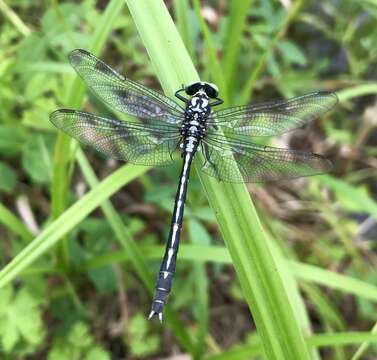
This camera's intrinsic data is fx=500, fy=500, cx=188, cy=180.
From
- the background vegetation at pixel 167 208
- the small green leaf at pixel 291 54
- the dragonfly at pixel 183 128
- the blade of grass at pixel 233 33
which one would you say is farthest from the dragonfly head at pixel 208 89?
the small green leaf at pixel 291 54

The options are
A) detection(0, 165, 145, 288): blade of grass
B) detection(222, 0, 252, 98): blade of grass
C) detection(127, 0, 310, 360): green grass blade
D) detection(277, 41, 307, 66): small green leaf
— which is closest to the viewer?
detection(127, 0, 310, 360): green grass blade

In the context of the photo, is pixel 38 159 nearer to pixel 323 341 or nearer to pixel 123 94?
pixel 123 94

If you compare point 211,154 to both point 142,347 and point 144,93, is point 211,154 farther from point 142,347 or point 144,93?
point 142,347

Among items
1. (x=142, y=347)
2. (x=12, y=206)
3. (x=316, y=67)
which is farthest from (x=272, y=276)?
(x=316, y=67)

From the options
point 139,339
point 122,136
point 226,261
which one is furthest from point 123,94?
point 139,339

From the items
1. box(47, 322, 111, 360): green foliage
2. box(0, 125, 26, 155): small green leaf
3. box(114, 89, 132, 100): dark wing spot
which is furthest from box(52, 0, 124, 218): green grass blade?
box(47, 322, 111, 360): green foliage

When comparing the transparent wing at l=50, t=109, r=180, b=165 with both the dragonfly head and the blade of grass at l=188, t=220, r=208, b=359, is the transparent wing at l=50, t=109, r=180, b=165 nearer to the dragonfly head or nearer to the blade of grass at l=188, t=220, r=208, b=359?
the dragonfly head
